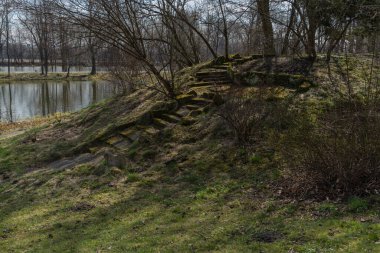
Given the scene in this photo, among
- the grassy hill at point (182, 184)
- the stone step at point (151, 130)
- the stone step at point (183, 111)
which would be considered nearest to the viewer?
the grassy hill at point (182, 184)

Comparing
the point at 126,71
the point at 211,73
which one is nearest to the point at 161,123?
the point at 211,73

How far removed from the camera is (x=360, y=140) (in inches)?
236

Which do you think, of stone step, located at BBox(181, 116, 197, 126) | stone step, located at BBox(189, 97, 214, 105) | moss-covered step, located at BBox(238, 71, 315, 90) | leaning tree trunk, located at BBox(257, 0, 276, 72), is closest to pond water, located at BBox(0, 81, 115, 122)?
leaning tree trunk, located at BBox(257, 0, 276, 72)

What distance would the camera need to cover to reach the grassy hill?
5.41m

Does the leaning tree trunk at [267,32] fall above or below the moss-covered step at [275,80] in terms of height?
above

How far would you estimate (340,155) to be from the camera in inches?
238

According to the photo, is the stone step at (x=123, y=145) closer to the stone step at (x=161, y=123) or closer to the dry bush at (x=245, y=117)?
the stone step at (x=161, y=123)

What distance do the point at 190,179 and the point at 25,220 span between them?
2.91m

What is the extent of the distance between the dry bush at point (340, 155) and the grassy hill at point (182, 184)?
0.23 metres

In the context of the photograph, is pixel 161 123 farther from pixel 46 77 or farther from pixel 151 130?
pixel 46 77

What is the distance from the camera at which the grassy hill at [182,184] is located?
541 centimetres

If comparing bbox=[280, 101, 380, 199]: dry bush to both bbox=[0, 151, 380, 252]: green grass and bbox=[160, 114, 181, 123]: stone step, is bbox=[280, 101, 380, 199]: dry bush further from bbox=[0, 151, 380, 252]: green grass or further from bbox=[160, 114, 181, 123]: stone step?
bbox=[160, 114, 181, 123]: stone step

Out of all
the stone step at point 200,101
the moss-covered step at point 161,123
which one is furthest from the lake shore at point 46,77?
the moss-covered step at point 161,123

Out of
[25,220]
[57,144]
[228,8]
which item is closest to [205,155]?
[25,220]
